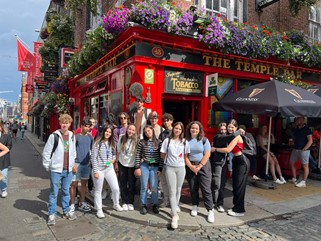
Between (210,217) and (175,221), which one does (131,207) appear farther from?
(210,217)

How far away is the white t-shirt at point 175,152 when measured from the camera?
459cm

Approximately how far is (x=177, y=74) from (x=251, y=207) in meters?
3.84

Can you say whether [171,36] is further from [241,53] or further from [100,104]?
[100,104]

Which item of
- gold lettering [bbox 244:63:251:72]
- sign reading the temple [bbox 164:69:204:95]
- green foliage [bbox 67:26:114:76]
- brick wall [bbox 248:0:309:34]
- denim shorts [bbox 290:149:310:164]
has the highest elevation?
brick wall [bbox 248:0:309:34]

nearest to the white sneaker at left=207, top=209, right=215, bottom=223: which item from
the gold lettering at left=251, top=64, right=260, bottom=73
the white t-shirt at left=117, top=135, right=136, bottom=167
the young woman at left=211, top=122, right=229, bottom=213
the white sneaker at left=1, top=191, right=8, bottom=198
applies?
the young woman at left=211, top=122, right=229, bottom=213

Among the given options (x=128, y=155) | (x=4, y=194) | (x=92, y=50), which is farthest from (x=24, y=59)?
(x=128, y=155)

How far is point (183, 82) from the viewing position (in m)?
7.51

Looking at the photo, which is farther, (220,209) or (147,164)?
(220,209)

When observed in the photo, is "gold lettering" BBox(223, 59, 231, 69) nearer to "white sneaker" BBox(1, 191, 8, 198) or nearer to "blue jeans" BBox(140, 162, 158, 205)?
"blue jeans" BBox(140, 162, 158, 205)

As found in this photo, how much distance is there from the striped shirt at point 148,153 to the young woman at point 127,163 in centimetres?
18

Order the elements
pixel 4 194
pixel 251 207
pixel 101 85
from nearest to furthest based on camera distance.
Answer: pixel 251 207
pixel 4 194
pixel 101 85

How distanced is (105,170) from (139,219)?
42.3 inches

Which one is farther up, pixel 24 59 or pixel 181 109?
pixel 24 59

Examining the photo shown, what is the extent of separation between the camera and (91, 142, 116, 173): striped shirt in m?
4.97
